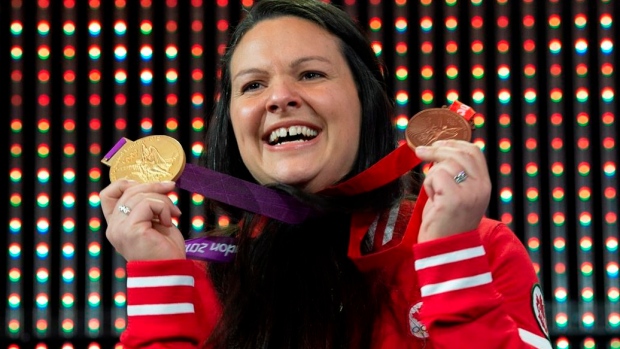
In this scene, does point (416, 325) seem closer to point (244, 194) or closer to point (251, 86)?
point (244, 194)

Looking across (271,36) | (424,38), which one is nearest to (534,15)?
(424,38)

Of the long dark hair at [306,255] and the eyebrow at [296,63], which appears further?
the eyebrow at [296,63]

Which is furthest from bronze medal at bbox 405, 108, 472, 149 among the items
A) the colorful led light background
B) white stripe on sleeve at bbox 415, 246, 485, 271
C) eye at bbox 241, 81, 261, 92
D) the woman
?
the colorful led light background

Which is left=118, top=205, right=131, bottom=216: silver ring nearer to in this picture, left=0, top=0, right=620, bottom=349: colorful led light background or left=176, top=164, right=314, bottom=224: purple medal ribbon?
left=176, top=164, right=314, bottom=224: purple medal ribbon

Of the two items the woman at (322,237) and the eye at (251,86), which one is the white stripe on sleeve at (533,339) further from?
the eye at (251,86)

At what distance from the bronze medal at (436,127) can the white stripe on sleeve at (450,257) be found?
163mm

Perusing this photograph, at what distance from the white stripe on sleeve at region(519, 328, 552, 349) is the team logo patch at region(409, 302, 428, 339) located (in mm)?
130

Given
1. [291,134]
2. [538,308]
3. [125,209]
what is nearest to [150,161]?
[125,209]

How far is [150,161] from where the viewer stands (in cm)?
151

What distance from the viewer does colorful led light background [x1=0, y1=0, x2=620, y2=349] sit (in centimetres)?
255

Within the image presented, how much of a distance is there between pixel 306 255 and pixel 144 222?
25 centimetres

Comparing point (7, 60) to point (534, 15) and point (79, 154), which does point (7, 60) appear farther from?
point (534, 15)

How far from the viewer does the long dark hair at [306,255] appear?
1.49 meters

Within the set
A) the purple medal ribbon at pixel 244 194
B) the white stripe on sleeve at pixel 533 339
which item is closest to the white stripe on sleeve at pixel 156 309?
the purple medal ribbon at pixel 244 194
